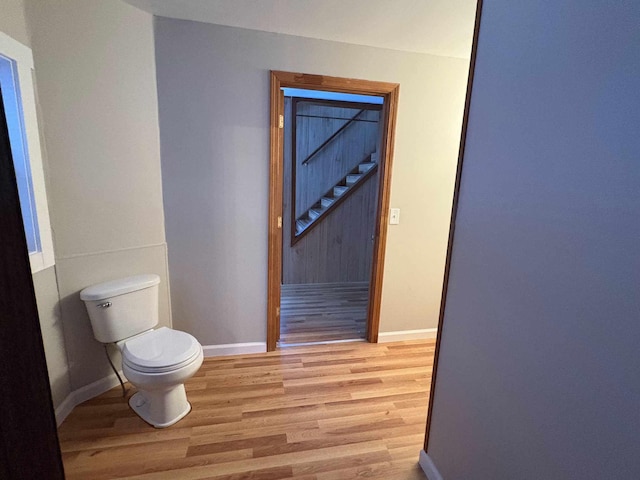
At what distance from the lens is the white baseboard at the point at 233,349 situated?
2389 mm

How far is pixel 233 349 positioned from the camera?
2426mm

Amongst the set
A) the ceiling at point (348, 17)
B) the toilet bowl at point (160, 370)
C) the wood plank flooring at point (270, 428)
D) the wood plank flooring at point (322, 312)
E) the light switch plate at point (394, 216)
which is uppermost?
the ceiling at point (348, 17)

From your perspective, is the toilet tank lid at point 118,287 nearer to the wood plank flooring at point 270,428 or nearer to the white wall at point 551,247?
the wood plank flooring at point 270,428

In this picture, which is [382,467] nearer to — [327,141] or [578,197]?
[578,197]

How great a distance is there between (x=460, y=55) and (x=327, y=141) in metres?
2.35

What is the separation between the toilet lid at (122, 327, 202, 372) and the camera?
5.14 feet

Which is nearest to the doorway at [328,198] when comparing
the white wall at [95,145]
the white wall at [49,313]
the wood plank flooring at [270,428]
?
the wood plank flooring at [270,428]

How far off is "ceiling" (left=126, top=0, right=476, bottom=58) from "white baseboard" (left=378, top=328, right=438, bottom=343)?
2340 mm

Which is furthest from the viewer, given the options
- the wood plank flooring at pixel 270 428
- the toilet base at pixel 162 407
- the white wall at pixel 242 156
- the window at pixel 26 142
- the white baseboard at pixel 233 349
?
the white baseboard at pixel 233 349

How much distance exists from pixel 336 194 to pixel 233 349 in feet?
8.81

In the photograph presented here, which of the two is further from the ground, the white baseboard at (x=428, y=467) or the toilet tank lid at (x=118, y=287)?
the toilet tank lid at (x=118, y=287)

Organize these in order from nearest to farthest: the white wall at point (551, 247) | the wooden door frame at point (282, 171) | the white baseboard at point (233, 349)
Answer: the white wall at point (551, 247) < the wooden door frame at point (282, 171) < the white baseboard at point (233, 349)

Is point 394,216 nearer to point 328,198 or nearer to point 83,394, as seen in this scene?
point 328,198

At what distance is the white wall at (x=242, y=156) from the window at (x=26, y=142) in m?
0.65
